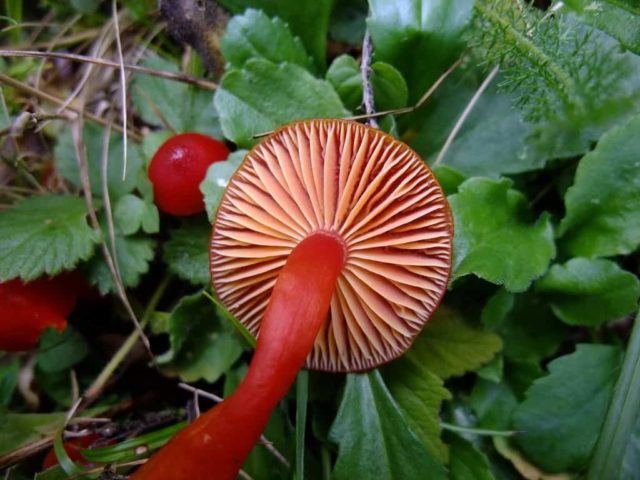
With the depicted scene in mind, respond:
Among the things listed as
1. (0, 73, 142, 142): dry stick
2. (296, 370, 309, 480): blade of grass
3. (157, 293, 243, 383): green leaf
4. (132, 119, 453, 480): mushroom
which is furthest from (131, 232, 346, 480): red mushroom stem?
(0, 73, 142, 142): dry stick

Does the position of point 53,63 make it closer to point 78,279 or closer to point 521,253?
point 78,279

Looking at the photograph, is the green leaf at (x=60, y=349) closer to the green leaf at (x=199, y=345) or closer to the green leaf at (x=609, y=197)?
the green leaf at (x=199, y=345)

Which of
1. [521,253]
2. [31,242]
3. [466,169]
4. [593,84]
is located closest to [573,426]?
[521,253]

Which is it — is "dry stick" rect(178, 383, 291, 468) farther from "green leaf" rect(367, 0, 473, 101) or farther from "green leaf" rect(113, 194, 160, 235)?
"green leaf" rect(367, 0, 473, 101)

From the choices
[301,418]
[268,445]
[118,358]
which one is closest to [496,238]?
[301,418]

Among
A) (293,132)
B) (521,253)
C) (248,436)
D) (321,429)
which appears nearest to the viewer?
(248,436)
